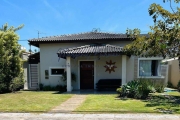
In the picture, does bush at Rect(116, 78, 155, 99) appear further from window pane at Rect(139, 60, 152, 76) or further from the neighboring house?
the neighboring house

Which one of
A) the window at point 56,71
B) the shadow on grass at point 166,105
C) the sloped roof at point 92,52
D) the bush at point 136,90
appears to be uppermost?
the sloped roof at point 92,52

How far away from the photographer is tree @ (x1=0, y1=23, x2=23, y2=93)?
1452 cm

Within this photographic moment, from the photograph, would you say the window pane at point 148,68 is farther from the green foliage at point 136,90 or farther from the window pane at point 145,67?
the green foliage at point 136,90

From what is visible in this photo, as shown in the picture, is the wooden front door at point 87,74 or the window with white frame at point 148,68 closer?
the window with white frame at point 148,68

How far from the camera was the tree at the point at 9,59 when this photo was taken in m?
14.5

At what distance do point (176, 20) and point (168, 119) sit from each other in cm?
564

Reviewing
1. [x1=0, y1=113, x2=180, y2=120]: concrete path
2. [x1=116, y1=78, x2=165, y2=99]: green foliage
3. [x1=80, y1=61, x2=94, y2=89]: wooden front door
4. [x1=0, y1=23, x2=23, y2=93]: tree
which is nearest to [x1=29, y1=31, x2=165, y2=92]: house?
[x1=80, y1=61, x2=94, y2=89]: wooden front door

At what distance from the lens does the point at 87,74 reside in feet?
56.0

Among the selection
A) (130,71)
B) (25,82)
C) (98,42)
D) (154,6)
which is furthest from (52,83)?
(154,6)

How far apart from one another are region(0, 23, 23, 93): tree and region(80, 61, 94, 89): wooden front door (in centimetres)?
544

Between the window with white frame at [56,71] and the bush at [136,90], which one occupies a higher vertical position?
the window with white frame at [56,71]

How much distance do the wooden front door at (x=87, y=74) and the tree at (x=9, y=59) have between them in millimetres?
5442

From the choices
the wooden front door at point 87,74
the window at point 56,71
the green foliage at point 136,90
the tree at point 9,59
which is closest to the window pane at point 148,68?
the wooden front door at point 87,74

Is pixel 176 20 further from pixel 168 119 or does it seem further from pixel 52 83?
pixel 52 83
